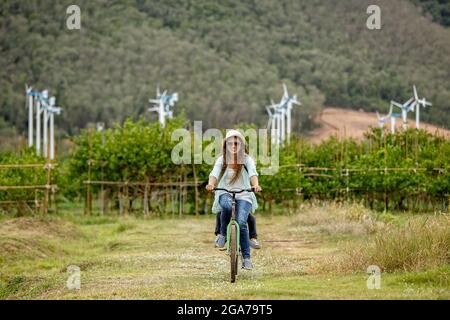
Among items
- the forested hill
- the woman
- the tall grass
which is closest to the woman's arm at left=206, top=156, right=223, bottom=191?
the woman

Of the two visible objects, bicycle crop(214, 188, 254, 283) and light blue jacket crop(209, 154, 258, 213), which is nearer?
bicycle crop(214, 188, 254, 283)

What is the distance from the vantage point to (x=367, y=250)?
42.1 ft

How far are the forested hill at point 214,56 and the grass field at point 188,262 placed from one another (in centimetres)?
5026

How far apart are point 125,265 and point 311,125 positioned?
64146 mm

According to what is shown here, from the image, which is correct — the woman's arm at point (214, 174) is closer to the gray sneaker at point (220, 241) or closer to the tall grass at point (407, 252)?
the gray sneaker at point (220, 241)

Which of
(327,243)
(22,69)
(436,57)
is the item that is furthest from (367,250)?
(22,69)

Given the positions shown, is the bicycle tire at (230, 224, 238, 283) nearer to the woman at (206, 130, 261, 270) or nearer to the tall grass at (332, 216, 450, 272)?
the woman at (206, 130, 261, 270)

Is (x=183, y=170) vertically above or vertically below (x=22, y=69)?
below

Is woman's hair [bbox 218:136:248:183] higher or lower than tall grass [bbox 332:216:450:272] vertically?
higher

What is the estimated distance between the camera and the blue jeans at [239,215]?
12.4 meters

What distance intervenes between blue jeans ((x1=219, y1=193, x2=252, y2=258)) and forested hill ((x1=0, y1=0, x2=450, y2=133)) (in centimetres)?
5887

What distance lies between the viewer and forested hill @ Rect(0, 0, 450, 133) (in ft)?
252

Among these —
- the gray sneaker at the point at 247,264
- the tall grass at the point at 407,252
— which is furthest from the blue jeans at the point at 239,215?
the tall grass at the point at 407,252

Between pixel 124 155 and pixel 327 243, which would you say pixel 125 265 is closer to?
pixel 327 243
